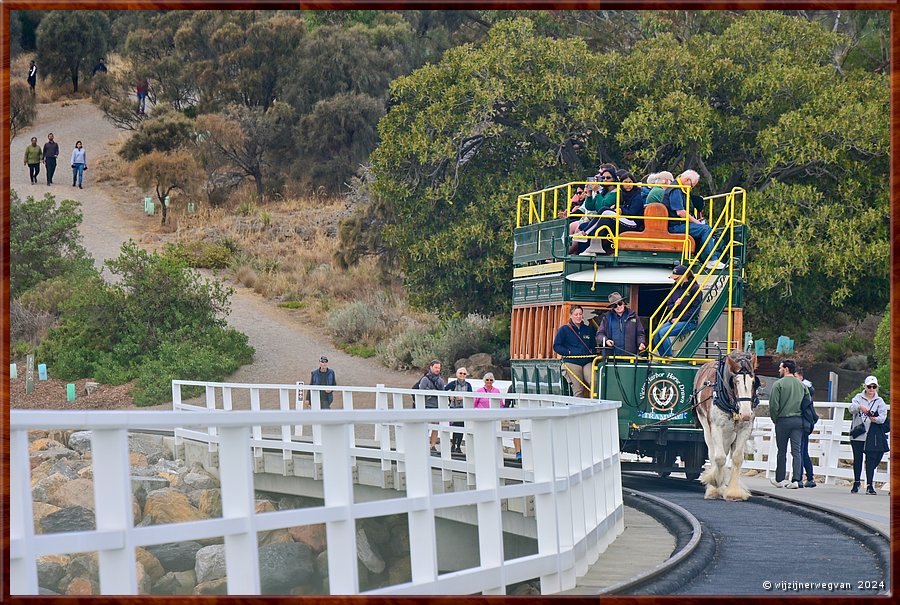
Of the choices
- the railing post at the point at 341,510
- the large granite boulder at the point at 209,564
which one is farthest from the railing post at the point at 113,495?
the large granite boulder at the point at 209,564

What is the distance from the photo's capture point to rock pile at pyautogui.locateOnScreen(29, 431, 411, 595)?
16734mm

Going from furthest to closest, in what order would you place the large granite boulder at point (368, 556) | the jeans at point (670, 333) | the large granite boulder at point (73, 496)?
the large granite boulder at point (73, 496) → the jeans at point (670, 333) → the large granite boulder at point (368, 556)

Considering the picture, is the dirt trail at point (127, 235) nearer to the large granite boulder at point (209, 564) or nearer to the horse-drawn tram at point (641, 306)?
the horse-drawn tram at point (641, 306)

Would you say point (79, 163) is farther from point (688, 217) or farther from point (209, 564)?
point (209, 564)

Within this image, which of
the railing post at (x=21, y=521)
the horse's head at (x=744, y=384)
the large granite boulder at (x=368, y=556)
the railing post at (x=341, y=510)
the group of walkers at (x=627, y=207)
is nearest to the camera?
the railing post at (x=21, y=521)

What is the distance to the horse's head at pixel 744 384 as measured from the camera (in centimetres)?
1655

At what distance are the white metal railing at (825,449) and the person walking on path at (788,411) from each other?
1759 mm

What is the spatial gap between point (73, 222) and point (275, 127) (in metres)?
7.82

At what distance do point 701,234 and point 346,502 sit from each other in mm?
14302

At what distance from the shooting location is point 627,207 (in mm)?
A: 21250

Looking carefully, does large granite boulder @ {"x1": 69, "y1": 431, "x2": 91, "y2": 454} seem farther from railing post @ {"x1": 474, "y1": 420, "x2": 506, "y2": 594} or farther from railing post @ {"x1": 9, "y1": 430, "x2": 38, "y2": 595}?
railing post @ {"x1": 9, "y1": 430, "x2": 38, "y2": 595}

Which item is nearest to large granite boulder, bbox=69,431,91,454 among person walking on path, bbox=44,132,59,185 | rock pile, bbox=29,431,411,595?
rock pile, bbox=29,431,411,595

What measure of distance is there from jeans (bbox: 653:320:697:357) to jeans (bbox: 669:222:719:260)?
124 centimetres

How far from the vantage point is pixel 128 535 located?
602 cm
